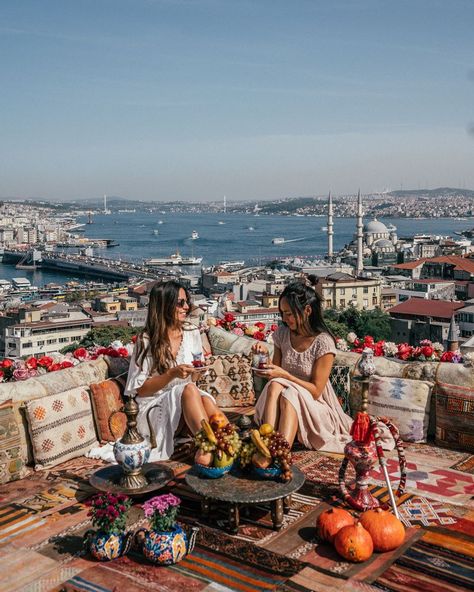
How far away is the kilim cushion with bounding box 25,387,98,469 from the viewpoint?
261cm

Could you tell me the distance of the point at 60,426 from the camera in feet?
8.78

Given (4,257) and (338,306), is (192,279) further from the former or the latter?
(4,257)

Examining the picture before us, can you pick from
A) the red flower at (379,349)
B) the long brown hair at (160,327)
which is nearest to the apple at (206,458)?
the long brown hair at (160,327)

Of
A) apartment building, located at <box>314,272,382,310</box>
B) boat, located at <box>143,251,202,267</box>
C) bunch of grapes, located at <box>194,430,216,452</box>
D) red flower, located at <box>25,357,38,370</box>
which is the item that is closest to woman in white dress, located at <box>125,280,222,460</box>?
bunch of grapes, located at <box>194,430,216,452</box>

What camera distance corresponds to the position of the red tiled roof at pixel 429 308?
2253 centimetres

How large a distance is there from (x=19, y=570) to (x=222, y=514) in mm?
643

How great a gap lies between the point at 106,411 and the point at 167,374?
0.47 metres

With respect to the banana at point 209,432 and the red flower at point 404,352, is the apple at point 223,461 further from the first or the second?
the red flower at point 404,352

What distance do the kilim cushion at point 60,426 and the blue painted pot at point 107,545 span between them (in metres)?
0.81

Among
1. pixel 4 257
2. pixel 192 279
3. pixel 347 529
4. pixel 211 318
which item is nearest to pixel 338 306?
pixel 192 279

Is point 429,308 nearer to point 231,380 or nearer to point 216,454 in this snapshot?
point 231,380

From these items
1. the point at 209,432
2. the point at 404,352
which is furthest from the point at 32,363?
the point at 404,352

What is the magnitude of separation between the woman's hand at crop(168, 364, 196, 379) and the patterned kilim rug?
1.27 feet

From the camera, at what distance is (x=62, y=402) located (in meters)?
2.70
